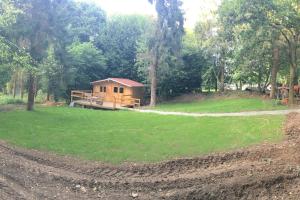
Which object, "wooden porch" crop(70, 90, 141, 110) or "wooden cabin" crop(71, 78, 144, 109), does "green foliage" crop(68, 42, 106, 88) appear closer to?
"wooden cabin" crop(71, 78, 144, 109)

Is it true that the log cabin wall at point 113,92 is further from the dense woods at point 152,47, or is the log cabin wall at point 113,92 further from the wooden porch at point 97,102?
the dense woods at point 152,47

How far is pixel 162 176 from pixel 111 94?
32.1m

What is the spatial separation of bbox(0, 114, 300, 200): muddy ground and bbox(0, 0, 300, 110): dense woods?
425cm

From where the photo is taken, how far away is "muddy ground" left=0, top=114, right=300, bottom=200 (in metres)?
14.0

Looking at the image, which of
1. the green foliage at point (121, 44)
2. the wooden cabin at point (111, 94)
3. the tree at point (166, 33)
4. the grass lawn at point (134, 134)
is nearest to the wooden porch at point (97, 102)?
the wooden cabin at point (111, 94)

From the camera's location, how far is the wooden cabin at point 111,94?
4442 cm

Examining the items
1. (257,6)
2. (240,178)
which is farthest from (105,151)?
(257,6)

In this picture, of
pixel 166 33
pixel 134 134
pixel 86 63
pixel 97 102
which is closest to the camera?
pixel 134 134

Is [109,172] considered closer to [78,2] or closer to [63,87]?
[63,87]

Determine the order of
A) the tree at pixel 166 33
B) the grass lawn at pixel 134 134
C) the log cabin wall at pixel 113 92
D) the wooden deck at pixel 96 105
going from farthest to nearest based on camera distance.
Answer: the log cabin wall at pixel 113 92
the wooden deck at pixel 96 105
the tree at pixel 166 33
the grass lawn at pixel 134 134

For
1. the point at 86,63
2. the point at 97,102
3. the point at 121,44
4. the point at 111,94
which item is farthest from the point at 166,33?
the point at 121,44

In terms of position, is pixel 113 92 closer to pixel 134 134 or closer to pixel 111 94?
pixel 111 94

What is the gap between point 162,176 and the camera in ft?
55.9

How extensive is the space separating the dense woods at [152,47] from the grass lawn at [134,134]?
3697 millimetres
